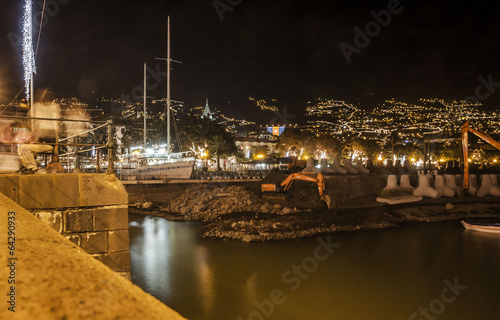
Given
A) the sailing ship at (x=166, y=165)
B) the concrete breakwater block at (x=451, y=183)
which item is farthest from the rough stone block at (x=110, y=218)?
the sailing ship at (x=166, y=165)

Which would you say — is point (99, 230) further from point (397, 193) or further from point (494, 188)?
point (494, 188)

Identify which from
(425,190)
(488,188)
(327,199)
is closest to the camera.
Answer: (327,199)

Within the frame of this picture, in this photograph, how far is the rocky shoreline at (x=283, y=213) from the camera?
63.6 feet

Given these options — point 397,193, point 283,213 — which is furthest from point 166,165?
point 397,193

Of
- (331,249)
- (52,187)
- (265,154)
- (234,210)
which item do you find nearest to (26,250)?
(52,187)

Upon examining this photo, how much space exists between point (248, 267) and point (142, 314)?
13.2 metres

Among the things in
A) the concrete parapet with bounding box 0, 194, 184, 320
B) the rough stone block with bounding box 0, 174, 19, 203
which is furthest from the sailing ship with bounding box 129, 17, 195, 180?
the concrete parapet with bounding box 0, 194, 184, 320

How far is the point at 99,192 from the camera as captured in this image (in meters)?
5.11

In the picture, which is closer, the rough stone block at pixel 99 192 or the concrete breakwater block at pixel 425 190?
the rough stone block at pixel 99 192

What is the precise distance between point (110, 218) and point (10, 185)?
4.30 feet

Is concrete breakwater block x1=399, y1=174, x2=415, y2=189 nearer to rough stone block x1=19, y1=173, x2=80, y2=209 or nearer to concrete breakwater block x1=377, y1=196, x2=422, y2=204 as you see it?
concrete breakwater block x1=377, y1=196, x2=422, y2=204

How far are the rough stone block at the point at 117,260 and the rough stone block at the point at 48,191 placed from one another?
2.83 feet

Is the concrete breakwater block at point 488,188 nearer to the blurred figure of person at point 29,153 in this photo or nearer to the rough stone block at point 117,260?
the rough stone block at point 117,260

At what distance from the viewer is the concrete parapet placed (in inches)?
61.7
